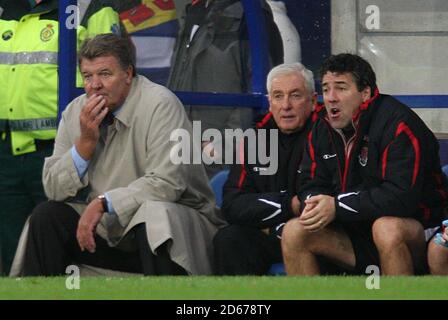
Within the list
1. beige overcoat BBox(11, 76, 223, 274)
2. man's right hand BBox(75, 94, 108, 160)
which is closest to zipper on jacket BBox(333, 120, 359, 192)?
beige overcoat BBox(11, 76, 223, 274)

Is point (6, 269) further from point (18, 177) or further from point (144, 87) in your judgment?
point (144, 87)

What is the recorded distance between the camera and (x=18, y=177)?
10141mm

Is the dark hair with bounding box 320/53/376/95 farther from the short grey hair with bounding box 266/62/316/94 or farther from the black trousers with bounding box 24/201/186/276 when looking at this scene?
the black trousers with bounding box 24/201/186/276

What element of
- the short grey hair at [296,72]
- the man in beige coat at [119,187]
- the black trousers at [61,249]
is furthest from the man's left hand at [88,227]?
the short grey hair at [296,72]

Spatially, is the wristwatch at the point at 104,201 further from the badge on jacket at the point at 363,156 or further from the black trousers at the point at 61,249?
the badge on jacket at the point at 363,156

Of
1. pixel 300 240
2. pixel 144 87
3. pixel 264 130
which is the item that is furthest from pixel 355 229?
pixel 144 87

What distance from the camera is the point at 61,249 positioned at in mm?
8906

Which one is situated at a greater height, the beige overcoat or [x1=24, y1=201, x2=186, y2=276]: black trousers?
the beige overcoat

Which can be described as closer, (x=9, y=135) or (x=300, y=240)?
(x=300, y=240)

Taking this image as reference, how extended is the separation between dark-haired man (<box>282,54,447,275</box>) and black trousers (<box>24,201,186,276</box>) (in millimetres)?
790

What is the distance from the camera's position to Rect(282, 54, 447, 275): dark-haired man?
841cm

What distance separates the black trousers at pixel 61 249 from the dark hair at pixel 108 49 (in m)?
0.90

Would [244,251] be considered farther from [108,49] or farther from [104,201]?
[108,49]
